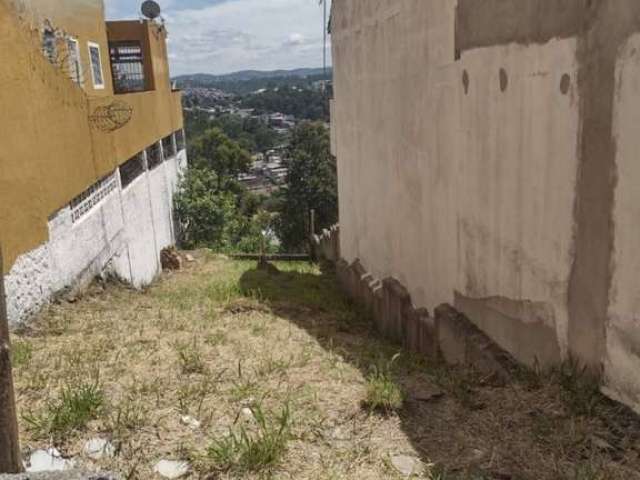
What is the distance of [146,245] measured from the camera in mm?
14203

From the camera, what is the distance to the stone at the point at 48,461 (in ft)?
11.0

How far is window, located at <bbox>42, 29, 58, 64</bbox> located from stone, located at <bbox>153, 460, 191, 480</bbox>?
21.0 ft

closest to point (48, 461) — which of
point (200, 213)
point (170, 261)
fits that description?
point (170, 261)

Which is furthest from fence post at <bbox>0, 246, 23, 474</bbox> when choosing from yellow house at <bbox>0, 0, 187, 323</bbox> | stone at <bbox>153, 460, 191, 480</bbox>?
yellow house at <bbox>0, 0, 187, 323</bbox>

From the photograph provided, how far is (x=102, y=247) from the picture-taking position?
402 inches

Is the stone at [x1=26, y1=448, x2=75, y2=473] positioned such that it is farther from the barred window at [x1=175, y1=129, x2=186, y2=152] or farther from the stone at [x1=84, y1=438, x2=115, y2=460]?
the barred window at [x1=175, y1=129, x2=186, y2=152]

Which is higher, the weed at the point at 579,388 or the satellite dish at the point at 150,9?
the satellite dish at the point at 150,9

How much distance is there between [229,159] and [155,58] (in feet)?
59.5

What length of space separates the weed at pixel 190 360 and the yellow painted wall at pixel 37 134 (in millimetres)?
2456

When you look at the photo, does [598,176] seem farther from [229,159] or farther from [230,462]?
[229,159]

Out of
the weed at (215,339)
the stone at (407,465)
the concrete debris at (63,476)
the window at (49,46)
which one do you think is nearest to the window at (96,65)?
the window at (49,46)

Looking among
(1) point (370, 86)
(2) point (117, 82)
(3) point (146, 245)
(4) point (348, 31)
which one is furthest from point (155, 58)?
(1) point (370, 86)

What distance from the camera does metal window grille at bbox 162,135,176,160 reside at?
18.7m

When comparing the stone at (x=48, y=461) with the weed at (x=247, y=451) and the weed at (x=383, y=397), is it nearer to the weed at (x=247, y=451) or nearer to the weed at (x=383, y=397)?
the weed at (x=247, y=451)
